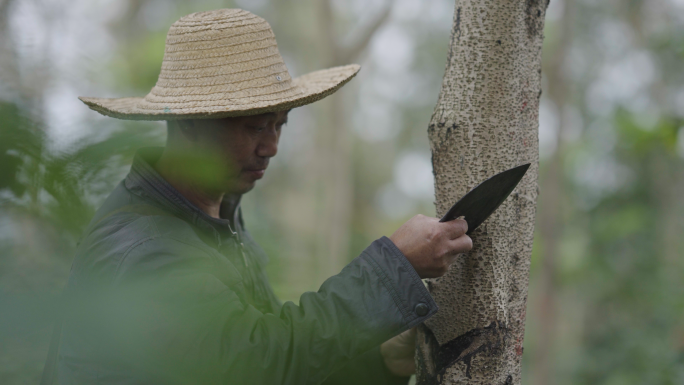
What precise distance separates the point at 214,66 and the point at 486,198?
3.01ft

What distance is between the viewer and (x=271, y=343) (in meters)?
1.29

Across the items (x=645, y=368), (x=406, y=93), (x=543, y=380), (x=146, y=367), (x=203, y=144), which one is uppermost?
(x=203, y=144)

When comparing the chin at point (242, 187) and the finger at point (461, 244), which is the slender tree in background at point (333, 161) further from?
the finger at point (461, 244)

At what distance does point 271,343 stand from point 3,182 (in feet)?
2.86

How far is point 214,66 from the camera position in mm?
1728

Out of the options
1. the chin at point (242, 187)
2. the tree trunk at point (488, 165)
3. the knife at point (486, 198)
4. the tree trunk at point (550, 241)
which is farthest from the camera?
the tree trunk at point (550, 241)

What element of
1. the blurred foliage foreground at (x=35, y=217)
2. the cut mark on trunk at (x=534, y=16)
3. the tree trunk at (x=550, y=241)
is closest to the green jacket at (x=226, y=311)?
the blurred foliage foreground at (x=35, y=217)

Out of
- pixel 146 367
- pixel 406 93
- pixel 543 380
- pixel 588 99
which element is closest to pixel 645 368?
pixel 543 380

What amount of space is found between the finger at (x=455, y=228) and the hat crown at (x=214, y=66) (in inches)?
26.9

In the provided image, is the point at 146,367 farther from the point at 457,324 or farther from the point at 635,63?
the point at 635,63

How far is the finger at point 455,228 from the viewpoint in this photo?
4.72ft

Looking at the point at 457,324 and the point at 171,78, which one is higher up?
the point at 171,78

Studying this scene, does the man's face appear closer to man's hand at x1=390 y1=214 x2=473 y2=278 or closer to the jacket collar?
the jacket collar

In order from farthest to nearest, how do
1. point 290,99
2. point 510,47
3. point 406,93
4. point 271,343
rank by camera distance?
point 406,93 < point 290,99 < point 510,47 < point 271,343
